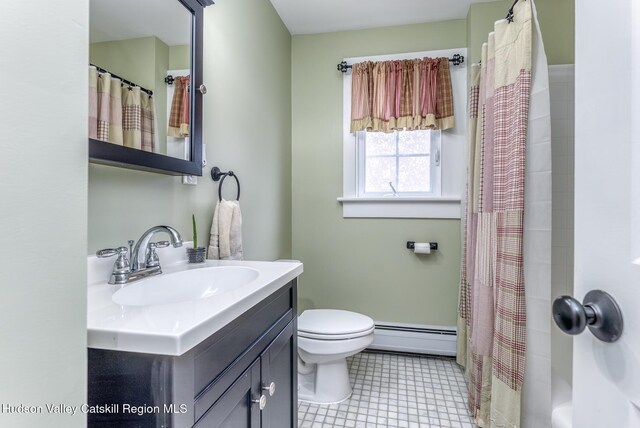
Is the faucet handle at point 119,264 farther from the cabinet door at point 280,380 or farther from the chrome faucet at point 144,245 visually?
the cabinet door at point 280,380

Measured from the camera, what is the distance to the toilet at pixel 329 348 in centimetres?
168

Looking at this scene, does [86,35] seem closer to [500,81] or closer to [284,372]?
[284,372]

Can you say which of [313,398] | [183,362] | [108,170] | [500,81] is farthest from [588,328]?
[313,398]

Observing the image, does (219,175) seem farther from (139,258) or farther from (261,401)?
(261,401)

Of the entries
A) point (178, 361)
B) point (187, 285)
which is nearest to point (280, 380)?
point (187, 285)

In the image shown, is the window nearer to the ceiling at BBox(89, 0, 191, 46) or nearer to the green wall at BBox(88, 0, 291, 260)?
the green wall at BBox(88, 0, 291, 260)

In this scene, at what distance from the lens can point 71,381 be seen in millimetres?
383

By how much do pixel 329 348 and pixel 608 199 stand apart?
4.87 ft

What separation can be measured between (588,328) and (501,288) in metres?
0.99

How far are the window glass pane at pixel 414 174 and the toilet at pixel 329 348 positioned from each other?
3.37 ft

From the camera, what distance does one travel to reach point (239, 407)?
0.77m

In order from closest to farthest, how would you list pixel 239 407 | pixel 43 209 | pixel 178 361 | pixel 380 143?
1. pixel 43 209
2. pixel 178 361
3. pixel 239 407
4. pixel 380 143

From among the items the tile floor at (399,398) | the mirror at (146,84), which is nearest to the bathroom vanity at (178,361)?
the mirror at (146,84)

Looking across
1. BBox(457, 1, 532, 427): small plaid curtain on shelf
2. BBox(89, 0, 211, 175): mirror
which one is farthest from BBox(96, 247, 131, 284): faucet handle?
BBox(457, 1, 532, 427): small plaid curtain on shelf
